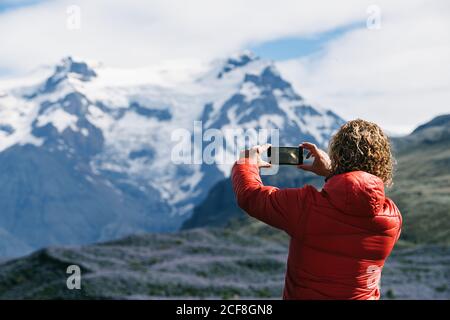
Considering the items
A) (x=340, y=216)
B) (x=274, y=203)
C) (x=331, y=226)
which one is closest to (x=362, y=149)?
(x=340, y=216)

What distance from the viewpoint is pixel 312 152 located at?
7.36 m

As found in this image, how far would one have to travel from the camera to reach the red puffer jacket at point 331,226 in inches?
250

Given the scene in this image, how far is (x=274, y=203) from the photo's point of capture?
6359mm

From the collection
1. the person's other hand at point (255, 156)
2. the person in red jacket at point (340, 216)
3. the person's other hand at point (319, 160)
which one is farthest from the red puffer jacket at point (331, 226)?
the person's other hand at point (319, 160)

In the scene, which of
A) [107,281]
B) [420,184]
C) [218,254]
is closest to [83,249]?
[218,254]

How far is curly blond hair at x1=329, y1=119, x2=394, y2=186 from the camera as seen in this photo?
Result: 259 inches

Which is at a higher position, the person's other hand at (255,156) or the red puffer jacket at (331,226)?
the person's other hand at (255,156)

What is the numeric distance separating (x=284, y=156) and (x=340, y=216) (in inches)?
32.3

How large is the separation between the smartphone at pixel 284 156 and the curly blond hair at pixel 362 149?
36cm

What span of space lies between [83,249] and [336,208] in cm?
4166

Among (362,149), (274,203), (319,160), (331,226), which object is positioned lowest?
(331,226)

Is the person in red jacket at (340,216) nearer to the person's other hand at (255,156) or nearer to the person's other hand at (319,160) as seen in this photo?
the person's other hand at (255,156)

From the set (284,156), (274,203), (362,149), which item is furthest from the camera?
(284,156)

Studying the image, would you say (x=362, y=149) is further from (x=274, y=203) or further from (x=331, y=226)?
(x=274, y=203)
